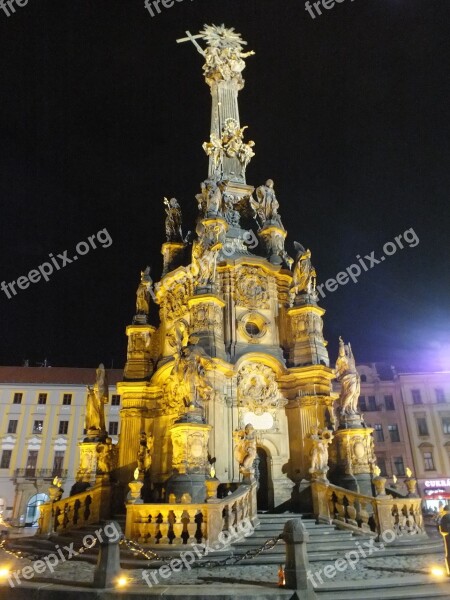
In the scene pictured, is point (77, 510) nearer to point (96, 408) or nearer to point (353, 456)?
point (96, 408)

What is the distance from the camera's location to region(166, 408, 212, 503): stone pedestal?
13.8 m

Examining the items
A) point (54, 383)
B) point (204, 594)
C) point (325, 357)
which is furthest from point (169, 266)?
point (54, 383)

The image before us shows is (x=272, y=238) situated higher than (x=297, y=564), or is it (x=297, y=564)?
(x=272, y=238)

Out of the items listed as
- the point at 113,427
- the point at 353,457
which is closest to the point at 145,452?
the point at 353,457

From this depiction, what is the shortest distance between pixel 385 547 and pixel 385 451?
108 feet

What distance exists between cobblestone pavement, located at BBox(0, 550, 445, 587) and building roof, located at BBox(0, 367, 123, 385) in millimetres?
34034

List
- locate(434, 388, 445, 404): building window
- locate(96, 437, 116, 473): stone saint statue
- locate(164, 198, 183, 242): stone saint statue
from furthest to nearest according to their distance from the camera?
locate(434, 388, 445, 404): building window → locate(164, 198, 183, 242): stone saint statue → locate(96, 437, 116, 473): stone saint statue

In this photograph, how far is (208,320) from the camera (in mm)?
18188

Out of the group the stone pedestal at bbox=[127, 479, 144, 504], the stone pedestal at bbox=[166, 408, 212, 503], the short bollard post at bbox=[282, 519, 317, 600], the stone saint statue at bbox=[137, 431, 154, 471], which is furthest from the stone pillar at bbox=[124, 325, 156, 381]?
the short bollard post at bbox=[282, 519, 317, 600]

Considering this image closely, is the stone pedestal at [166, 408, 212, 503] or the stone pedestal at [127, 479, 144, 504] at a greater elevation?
the stone pedestal at [166, 408, 212, 503]

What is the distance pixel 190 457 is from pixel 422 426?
35.5m

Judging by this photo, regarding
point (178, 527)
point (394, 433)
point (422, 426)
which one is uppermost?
point (422, 426)

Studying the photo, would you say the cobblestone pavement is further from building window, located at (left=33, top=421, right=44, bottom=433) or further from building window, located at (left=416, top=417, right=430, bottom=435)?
building window, located at (left=416, top=417, right=430, bottom=435)

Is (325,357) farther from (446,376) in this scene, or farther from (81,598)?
(446,376)
